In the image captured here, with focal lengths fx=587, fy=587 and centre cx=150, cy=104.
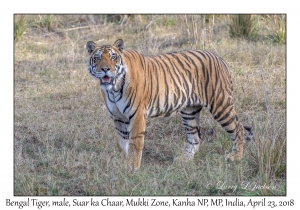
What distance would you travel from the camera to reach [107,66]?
5.69 meters

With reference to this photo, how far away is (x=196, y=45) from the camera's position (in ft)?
32.1

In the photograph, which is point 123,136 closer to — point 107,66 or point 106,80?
point 106,80

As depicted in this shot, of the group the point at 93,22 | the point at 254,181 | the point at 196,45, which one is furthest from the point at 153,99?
the point at 93,22

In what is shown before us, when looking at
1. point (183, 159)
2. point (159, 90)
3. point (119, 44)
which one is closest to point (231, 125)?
point (183, 159)

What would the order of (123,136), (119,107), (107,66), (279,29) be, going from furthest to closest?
(279,29)
(123,136)
(119,107)
(107,66)

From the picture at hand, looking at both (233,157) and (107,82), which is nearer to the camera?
(107,82)

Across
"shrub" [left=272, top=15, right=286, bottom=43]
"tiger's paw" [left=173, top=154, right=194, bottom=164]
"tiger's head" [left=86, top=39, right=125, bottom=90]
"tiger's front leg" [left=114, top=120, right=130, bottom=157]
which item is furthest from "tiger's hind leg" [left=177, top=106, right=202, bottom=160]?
"shrub" [left=272, top=15, right=286, bottom=43]

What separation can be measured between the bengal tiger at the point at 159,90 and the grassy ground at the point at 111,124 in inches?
8.5

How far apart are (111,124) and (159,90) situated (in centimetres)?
132

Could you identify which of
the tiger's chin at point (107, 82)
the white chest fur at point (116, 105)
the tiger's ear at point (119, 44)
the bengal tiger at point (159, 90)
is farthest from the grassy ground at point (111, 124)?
the tiger's ear at point (119, 44)

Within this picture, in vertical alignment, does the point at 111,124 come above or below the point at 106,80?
below

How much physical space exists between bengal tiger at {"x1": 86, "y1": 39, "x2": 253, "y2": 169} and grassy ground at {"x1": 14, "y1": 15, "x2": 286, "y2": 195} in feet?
0.70

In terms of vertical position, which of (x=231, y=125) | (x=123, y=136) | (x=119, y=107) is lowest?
(x=123, y=136)

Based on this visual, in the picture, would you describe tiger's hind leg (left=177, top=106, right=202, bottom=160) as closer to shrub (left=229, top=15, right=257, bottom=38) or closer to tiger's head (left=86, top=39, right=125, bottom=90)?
tiger's head (left=86, top=39, right=125, bottom=90)
